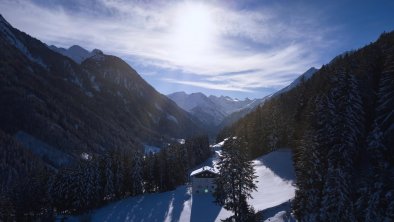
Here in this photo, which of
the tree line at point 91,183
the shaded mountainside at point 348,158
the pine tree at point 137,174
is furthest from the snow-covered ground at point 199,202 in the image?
the shaded mountainside at point 348,158

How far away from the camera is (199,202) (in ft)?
225

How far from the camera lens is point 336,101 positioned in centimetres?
3400

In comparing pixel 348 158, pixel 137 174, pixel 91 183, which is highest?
pixel 348 158

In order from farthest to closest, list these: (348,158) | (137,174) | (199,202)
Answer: (137,174), (199,202), (348,158)

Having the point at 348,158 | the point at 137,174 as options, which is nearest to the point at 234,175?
the point at 348,158

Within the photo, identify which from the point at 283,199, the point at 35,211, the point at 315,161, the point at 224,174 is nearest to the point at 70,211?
the point at 35,211

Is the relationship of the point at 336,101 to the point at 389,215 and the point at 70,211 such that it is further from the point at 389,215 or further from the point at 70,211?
the point at 70,211

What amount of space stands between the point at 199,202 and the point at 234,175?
39.1m

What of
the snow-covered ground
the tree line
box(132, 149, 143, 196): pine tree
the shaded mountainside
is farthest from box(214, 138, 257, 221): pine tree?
box(132, 149, 143, 196): pine tree

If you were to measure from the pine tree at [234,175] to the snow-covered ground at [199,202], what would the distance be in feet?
50.9

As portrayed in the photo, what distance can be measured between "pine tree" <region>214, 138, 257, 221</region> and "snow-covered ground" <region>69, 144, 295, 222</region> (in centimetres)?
1551

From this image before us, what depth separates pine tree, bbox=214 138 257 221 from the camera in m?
31.4

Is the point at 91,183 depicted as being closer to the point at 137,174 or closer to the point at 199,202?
the point at 137,174

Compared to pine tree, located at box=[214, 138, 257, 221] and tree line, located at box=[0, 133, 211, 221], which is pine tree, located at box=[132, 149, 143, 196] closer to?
tree line, located at box=[0, 133, 211, 221]
